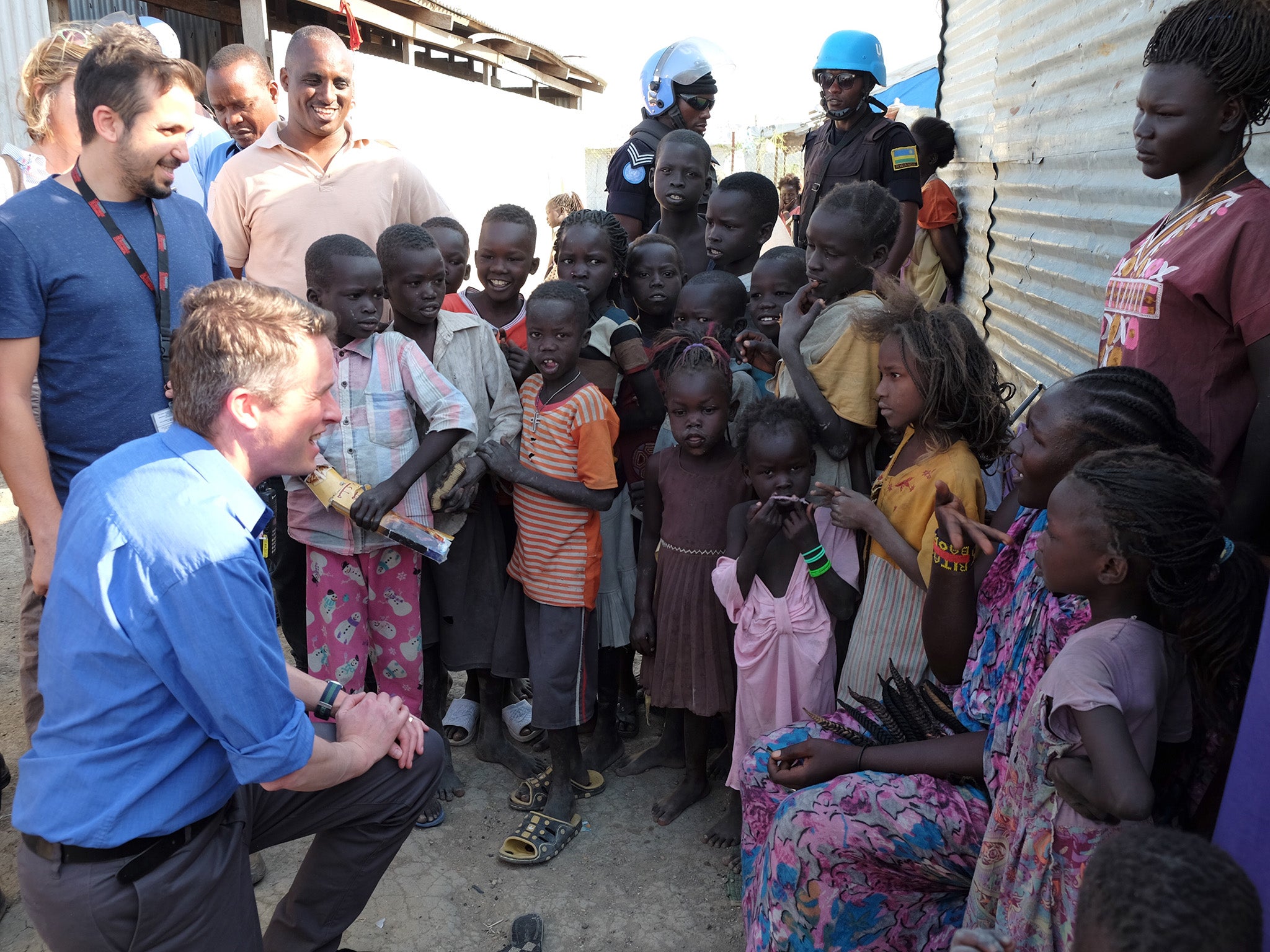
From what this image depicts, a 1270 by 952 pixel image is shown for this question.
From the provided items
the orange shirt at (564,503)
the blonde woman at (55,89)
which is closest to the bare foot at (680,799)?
the orange shirt at (564,503)

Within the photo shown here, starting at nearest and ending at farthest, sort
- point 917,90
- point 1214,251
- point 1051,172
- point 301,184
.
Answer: point 1214,251 < point 301,184 < point 1051,172 < point 917,90

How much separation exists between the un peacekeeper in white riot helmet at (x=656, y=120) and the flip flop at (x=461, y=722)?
237 cm

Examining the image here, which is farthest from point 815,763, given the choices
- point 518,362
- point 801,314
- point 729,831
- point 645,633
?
point 518,362

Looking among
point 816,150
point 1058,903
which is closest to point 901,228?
point 816,150

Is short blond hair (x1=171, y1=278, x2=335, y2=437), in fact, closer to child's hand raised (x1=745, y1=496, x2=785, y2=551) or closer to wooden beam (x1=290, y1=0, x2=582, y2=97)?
child's hand raised (x1=745, y1=496, x2=785, y2=551)

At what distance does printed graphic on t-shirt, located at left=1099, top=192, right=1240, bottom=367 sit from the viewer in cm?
198

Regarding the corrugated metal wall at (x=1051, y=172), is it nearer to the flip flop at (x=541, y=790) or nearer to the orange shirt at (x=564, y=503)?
the orange shirt at (x=564, y=503)

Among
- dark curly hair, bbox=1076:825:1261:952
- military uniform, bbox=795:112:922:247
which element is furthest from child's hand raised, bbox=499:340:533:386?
dark curly hair, bbox=1076:825:1261:952

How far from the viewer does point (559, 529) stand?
120 inches

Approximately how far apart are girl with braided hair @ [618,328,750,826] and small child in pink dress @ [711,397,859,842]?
0.13m

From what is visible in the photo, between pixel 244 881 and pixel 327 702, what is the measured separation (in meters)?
0.44

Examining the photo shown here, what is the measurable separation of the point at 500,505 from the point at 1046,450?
6.59ft

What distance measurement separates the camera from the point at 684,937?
2.55 metres

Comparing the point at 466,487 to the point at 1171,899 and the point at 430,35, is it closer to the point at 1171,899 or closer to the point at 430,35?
the point at 1171,899
